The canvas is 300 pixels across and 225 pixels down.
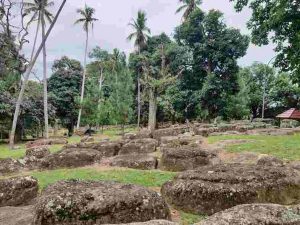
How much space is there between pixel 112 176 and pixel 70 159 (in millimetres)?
3081

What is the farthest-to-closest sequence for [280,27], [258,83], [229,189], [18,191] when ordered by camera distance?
1. [258,83]
2. [280,27]
3. [18,191]
4. [229,189]

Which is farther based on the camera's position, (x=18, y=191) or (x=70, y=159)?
(x=70, y=159)

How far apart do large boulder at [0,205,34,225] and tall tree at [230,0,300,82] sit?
15.4 metres

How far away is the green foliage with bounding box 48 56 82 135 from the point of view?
163 feet

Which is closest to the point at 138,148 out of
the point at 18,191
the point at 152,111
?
the point at 18,191

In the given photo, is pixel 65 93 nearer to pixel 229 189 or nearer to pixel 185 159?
pixel 185 159

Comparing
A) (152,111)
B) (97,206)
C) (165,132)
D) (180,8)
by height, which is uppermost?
(180,8)

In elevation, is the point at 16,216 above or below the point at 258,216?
below

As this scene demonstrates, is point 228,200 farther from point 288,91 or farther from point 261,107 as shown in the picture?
point 261,107

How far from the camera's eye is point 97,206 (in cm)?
517

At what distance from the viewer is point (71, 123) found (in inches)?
2021

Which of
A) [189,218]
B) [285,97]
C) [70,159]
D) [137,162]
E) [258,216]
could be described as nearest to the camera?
[258,216]

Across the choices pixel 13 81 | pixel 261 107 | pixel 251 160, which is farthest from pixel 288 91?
pixel 251 160

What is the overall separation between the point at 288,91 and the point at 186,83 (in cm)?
2144
